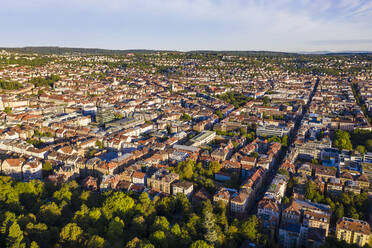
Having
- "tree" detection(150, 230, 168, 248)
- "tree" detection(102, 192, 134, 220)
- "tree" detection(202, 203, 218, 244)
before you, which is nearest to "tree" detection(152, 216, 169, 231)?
"tree" detection(150, 230, 168, 248)

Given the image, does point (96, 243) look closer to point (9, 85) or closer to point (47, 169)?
point (47, 169)

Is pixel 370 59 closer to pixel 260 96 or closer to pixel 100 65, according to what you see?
pixel 260 96

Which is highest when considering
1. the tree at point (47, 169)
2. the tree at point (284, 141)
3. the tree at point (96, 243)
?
the tree at point (284, 141)

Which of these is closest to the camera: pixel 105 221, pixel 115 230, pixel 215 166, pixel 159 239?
pixel 159 239

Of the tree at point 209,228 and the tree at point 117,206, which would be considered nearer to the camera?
the tree at point 209,228

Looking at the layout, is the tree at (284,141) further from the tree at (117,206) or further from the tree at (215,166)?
the tree at (117,206)

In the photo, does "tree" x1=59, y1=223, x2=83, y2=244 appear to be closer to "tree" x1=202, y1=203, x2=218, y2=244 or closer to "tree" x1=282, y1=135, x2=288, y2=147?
"tree" x1=202, y1=203, x2=218, y2=244

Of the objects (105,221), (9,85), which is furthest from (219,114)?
(9,85)

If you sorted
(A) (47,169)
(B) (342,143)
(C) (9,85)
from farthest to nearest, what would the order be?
(C) (9,85) < (B) (342,143) < (A) (47,169)

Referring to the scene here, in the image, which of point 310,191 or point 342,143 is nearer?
point 310,191

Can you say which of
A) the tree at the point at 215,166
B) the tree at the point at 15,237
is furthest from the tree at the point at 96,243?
the tree at the point at 215,166

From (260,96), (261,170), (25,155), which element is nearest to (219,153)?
(261,170)

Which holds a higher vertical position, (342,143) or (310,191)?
(342,143)
